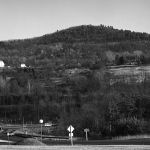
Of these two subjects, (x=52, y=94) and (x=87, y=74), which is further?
(x=87, y=74)

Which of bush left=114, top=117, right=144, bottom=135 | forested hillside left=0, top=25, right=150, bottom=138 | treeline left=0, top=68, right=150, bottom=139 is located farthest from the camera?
forested hillside left=0, top=25, right=150, bottom=138

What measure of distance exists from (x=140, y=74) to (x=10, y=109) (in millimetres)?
39069

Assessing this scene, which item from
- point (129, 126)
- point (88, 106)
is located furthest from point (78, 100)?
point (129, 126)

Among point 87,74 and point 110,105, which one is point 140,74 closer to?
point 87,74

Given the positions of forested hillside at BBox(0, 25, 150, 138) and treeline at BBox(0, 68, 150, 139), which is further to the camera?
forested hillside at BBox(0, 25, 150, 138)

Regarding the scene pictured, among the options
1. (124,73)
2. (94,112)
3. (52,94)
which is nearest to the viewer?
(94,112)

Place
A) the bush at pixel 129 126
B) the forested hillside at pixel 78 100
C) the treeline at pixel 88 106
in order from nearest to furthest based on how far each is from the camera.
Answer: the bush at pixel 129 126
the treeline at pixel 88 106
the forested hillside at pixel 78 100

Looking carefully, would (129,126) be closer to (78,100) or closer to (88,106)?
(88,106)

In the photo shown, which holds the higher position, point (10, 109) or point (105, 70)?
point (105, 70)

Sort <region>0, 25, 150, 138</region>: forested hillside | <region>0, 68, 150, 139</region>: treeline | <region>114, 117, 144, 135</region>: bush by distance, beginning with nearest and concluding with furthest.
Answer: <region>114, 117, 144, 135</region>: bush → <region>0, 68, 150, 139</region>: treeline → <region>0, 25, 150, 138</region>: forested hillside

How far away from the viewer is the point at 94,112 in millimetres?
86938

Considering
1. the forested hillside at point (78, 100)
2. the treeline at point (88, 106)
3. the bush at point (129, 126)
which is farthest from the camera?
the forested hillside at point (78, 100)

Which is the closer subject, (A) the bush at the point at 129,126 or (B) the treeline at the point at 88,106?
(A) the bush at the point at 129,126

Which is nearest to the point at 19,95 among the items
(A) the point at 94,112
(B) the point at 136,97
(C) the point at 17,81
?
(C) the point at 17,81
